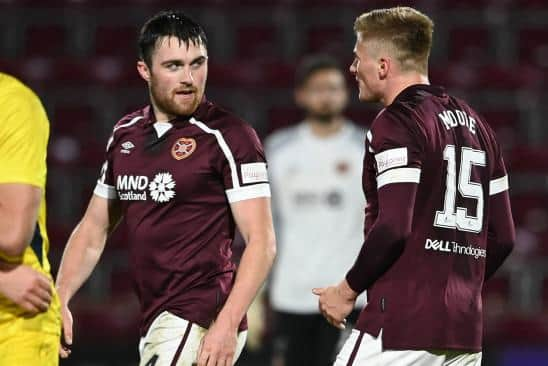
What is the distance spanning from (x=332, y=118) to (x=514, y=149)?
3065 mm

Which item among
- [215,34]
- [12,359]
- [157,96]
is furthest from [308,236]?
[215,34]

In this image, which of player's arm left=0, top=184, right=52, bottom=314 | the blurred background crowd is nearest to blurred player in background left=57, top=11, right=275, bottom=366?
player's arm left=0, top=184, right=52, bottom=314

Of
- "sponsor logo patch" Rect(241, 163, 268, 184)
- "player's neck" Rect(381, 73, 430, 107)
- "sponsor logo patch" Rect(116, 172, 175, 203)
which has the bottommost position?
"sponsor logo patch" Rect(116, 172, 175, 203)

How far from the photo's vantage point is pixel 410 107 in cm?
330

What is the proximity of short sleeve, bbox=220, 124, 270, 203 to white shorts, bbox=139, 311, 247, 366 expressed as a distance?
1.38 feet

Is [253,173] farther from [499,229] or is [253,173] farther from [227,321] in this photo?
[499,229]

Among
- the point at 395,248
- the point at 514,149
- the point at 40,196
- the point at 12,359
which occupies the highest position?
the point at 40,196

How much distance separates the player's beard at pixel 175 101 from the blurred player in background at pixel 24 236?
686 mm

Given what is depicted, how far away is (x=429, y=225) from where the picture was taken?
328 cm

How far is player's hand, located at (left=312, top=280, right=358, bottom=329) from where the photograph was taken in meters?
3.28

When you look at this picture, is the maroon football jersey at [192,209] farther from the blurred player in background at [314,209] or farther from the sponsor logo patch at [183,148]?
the blurred player in background at [314,209]

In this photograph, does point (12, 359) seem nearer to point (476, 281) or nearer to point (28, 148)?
point (28, 148)

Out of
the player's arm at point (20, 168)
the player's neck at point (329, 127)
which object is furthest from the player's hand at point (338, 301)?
the player's neck at point (329, 127)

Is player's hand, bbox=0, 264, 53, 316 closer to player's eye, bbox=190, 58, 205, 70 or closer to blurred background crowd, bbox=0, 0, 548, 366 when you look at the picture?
player's eye, bbox=190, 58, 205, 70
